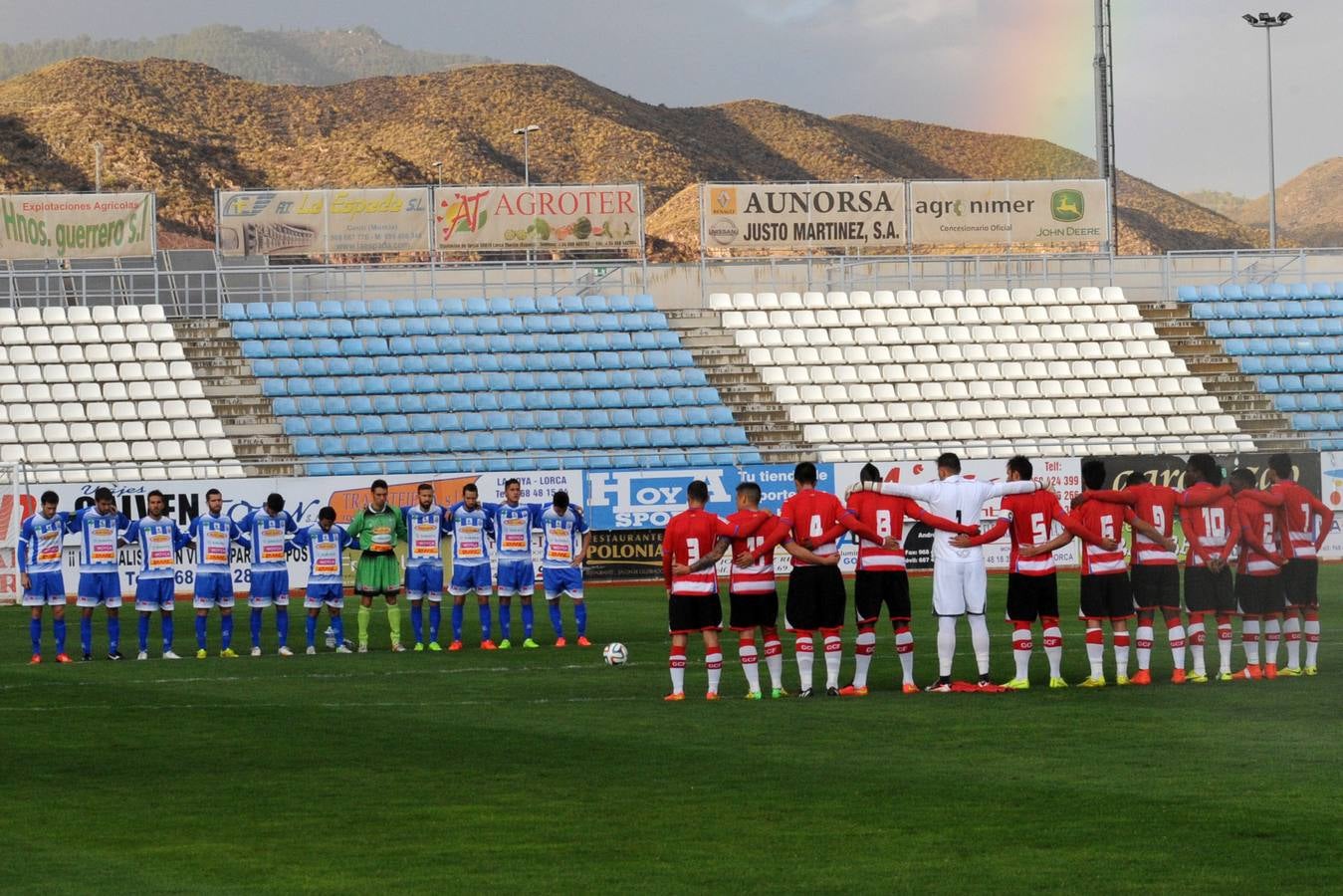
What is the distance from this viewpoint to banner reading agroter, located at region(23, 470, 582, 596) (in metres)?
32.8

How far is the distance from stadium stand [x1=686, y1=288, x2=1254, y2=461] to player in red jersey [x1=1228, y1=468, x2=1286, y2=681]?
20989mm

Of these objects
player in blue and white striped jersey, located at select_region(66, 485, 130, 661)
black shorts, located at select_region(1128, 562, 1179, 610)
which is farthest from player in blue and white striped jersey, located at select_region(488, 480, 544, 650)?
black shorts, located at select_region(1128, 562, 1179, 610)

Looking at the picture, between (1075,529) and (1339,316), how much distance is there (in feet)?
110

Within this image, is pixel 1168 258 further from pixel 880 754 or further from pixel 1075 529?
pixel 880 754

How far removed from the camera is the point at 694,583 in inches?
653

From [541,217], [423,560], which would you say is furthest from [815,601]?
[541,217]

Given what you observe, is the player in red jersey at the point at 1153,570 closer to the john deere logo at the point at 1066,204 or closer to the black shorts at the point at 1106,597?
the black shorts at the point at 1106,597

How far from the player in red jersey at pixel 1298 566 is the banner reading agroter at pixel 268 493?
17.8m

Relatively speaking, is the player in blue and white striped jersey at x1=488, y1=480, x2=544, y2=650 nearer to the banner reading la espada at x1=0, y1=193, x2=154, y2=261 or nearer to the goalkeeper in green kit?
the goalkeeper in green kit

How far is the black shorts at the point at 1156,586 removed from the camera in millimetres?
17703

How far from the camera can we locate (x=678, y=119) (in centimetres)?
14062

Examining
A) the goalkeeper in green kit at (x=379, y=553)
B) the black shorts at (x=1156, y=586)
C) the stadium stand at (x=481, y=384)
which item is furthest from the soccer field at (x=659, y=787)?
the stadium stand at (x=481, y=384)

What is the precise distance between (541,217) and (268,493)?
15.8 meters

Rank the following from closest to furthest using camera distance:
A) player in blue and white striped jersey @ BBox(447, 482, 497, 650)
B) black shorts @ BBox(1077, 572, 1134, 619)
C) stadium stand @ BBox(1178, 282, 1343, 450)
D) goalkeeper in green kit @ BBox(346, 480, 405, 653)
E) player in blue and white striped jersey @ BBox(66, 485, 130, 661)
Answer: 1. black shorts @ BBox(1077, 572, 1134, 619)
2. player in blue and white striped jersey @ BBox(66, 485, 130, 661)
3. goalkeeper in green kit @ BBox(346, 480, 405, 653)
4. player in blue and white striped jersey @ BBox(447, 482, 497, 650)
5. stadium stand @ BBox(1178, 282, 1343, 450)
